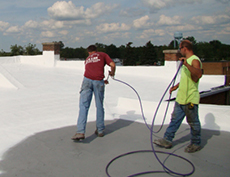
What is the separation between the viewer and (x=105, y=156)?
11.3 feet

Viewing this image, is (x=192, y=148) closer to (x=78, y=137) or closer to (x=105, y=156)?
(x=105, y=156)

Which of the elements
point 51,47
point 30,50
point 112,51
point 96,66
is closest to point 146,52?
point 112,51

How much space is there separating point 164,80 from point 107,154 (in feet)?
25.9

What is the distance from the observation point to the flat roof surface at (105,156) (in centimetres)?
299

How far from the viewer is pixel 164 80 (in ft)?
35.9

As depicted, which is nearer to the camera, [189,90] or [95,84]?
[189,90]

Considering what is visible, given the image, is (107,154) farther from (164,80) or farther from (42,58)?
(42,58)

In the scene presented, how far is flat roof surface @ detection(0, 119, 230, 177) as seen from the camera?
118 inches

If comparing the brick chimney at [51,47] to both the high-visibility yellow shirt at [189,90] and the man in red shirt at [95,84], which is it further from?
the high-visibility yellow shirt at [189,90]

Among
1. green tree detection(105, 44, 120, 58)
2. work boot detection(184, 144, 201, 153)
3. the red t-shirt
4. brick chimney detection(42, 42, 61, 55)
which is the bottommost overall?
work boot detection(184, 144, 201, 153)

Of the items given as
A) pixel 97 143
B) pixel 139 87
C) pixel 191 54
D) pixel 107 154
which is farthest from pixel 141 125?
pixel 139 87

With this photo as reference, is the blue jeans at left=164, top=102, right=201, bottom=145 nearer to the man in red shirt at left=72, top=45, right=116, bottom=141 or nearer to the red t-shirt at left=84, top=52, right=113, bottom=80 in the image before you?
the man in red shirt at left=72, top=45, right=116, bottom=141

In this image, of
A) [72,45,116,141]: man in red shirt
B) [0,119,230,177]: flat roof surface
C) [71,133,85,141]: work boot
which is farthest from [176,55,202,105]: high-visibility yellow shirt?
[71,133,85,141]: work boot

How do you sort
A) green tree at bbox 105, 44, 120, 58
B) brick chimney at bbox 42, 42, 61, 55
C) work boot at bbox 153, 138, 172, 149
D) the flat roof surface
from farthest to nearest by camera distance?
1. green tree at bbox 105, 44, 120, 58
2. brick chimney at bbox 42, 42, 61, 55
3. work boot at bbox 153, 138, 172, 149
4. the flat roof surface
